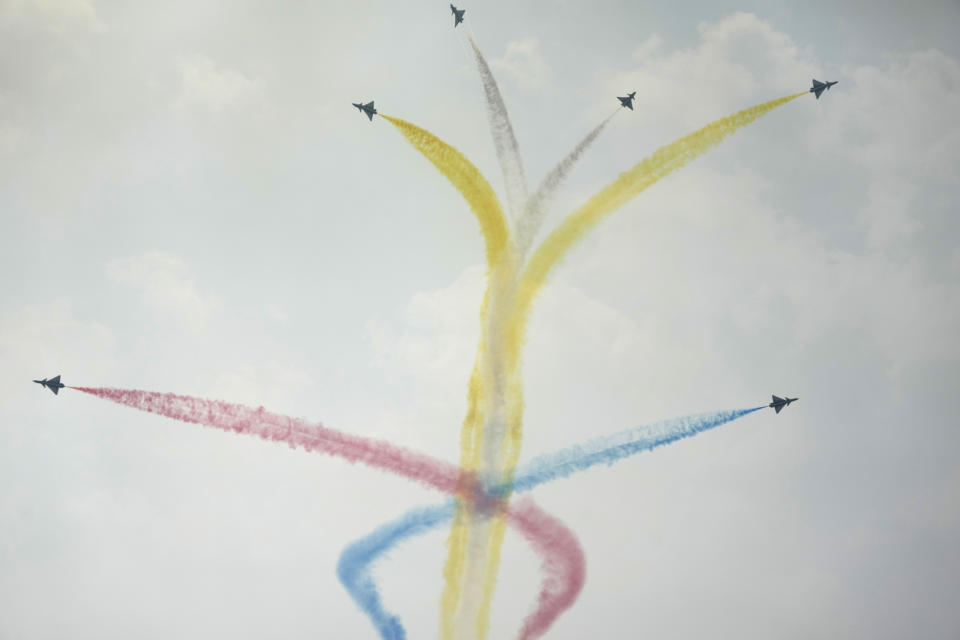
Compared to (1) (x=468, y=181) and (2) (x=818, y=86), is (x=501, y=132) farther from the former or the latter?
(2) (x=818, y=86)

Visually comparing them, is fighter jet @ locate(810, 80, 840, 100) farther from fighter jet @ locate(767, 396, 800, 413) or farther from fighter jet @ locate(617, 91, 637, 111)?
fighter jet @ locate(767, 396, 800, 413)

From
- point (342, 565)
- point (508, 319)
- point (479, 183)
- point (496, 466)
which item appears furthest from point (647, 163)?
point (342, 565)

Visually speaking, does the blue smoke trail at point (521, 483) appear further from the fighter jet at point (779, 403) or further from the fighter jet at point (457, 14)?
the fighter jet at point (457, 14)

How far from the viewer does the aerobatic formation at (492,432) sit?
37.8 ft

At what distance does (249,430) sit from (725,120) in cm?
1423

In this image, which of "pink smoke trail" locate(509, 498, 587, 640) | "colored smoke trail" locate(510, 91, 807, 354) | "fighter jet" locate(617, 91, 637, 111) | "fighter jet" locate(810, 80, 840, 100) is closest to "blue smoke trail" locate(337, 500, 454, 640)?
"pink smoke trail" locate(509, 498, 587, 640)

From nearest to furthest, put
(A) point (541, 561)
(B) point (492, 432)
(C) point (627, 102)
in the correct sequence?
(B) point (492, 432), (A) point (541, 561), (C) point (627, 102)

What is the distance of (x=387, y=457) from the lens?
11734mm

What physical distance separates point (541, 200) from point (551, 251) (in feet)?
4.22

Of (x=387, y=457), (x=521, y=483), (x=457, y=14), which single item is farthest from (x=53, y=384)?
(x=457, y=14)

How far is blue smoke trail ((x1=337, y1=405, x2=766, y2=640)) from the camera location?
1158cm

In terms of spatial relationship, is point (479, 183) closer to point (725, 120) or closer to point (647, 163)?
point (647, 163)

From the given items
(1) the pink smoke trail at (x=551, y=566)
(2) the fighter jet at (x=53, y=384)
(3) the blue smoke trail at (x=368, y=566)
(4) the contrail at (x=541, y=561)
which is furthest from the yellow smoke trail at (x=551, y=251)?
(2) the fighter jet at (x=53, y=384)

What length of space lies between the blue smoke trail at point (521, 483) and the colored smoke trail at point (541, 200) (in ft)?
16.8
